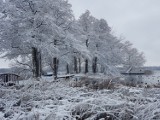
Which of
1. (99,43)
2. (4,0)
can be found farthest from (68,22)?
(99,43)

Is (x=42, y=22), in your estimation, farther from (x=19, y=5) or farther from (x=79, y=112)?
(x=79, y=112)

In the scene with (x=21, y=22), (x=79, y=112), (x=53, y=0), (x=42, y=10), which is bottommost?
(x=79, y=112)

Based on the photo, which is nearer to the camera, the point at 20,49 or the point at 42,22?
the point at 42,22

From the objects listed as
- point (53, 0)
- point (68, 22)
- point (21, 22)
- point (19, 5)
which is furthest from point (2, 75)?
point (68, 22)

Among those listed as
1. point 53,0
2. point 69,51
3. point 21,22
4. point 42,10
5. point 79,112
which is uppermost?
point 53,0

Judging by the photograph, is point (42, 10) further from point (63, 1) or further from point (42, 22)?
point (63, 1)

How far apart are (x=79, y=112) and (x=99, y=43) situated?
24820 mm

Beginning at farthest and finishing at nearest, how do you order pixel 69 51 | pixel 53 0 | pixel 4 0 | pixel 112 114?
pixel 69 51
pixel 53 0
pixel 4 0
pixel 112 114

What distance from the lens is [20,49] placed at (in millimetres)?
14578

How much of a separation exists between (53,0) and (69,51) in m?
4.41

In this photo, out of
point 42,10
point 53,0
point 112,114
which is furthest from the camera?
point 53,0

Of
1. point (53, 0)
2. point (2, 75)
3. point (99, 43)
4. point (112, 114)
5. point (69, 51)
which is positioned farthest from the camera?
point (99, 43)

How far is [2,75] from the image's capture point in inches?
372

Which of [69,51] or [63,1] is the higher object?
[63,1]
